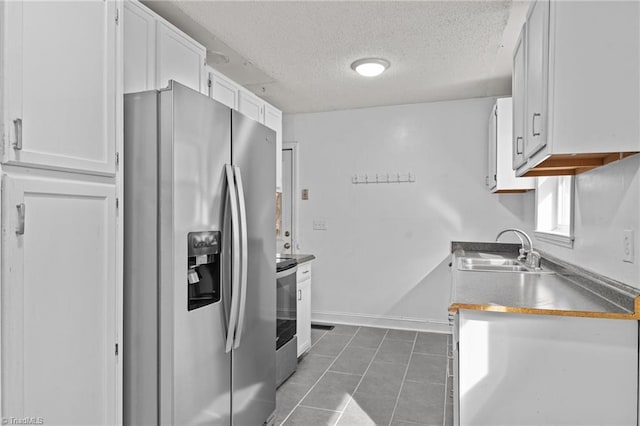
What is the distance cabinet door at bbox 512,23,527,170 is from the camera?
208cm

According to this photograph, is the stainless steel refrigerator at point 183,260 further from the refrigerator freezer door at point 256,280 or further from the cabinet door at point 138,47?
the cabinet door at point 138,47

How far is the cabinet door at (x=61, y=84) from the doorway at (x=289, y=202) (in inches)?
133

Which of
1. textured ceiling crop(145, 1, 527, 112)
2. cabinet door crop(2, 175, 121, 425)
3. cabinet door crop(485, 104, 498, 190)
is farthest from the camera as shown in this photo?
cabinet door crop(485, 104, 498, 190)

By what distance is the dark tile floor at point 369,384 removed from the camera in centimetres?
254

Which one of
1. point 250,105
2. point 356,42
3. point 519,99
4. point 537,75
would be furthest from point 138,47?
point 519,99

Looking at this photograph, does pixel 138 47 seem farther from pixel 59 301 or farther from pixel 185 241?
pixel 59 301

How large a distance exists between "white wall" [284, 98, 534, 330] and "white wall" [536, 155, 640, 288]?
6.67 feet

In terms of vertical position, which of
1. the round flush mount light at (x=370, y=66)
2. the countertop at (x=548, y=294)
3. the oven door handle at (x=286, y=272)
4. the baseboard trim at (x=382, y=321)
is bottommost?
the baseboard trim at (x=382, y=321)

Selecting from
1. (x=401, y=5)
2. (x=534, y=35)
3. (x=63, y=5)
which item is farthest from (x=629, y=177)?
(x=63, y=5)

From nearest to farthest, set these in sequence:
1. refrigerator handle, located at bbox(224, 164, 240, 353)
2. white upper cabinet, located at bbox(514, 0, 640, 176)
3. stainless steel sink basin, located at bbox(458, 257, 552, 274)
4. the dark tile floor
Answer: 1. white upper cabinet, located at bbox(514, 0, 640, 176)
2. refrigerator handle, located at bbox(224, 164, 240, 353)
3. the dark tile floor
4. stainless steel sink basin, located at bbox(458, 257, 552, 274)

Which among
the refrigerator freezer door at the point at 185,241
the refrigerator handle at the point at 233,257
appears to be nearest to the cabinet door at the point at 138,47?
the refrigerator freezer door at the point at 185,241

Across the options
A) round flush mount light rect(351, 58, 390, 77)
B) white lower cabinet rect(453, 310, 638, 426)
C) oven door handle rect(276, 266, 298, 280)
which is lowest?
white lower cabinet rect(453, 310, 638, 426)

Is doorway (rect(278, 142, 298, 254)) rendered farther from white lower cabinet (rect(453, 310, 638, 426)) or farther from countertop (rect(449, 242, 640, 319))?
white lower cabinet (rect(453, 310, 638, 426))

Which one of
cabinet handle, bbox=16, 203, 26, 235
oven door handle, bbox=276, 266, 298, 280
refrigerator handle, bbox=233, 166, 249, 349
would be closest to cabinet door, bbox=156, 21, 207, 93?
refrigerator handle, bbox=233, 166, 249, 349
